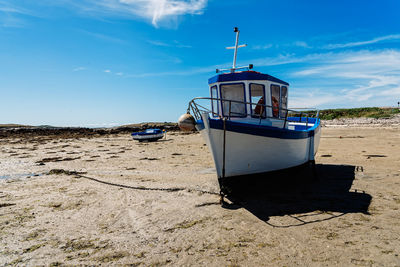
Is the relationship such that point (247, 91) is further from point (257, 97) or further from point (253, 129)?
point (253, 129)

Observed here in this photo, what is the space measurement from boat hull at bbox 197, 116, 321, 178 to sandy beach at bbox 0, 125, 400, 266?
2.03 ft

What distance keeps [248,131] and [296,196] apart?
2.20 meters

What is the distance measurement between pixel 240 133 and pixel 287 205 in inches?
79.5

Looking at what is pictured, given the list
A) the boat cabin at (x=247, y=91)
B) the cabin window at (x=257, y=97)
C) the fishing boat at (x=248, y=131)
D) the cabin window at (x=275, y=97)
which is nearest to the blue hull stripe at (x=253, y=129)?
the fishing boat at (x=248, y=131)

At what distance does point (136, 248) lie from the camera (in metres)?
3.96

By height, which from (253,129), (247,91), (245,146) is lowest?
(245,146)

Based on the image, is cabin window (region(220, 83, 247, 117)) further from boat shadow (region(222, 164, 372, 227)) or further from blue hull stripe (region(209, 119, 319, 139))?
boat shadow (region(222, 164, 372, 227))

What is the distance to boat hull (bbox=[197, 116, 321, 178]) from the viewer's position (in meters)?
5.84

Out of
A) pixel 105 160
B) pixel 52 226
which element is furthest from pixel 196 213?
pixel 105 160

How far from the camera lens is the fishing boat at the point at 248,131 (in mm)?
5902

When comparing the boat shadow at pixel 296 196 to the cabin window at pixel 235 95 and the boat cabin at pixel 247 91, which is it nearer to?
the boat cabin at pixel 247 91

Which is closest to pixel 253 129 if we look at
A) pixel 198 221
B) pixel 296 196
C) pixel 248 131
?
pixel 248 131

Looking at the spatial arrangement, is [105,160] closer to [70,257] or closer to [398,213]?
[70,257]

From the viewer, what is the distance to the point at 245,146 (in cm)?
611
